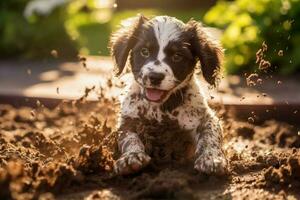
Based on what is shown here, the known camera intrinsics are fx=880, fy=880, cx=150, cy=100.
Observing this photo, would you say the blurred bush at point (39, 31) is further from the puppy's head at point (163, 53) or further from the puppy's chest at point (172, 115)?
the puppy's chest at point (172, 115)

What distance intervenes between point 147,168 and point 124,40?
3.82 feet

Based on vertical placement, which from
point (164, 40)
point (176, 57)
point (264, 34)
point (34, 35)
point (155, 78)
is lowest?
point (155, 78)

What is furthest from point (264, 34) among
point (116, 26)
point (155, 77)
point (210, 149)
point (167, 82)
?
point (155, 77)

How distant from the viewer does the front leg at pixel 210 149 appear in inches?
250

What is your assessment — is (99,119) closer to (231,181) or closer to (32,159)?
(32,159)

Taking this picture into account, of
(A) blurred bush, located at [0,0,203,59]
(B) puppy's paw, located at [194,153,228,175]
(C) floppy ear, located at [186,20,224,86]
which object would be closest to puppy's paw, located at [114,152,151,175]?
(B) puppy's paw, located at [194,153,228,175]

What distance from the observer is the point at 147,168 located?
6.48 m

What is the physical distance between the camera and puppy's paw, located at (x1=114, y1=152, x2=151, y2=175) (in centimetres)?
629

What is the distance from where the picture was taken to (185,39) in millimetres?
6789

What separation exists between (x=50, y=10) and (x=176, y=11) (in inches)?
228

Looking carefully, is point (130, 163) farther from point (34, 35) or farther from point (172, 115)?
point (34, 35)

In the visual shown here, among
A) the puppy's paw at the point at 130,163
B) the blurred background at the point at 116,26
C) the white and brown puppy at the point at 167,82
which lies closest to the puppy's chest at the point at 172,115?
the white and brown puppy at the point at 167,82

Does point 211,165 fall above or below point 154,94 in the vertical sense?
below

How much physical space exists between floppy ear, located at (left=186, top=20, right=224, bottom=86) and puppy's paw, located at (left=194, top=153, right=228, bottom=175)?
0.83 meters
